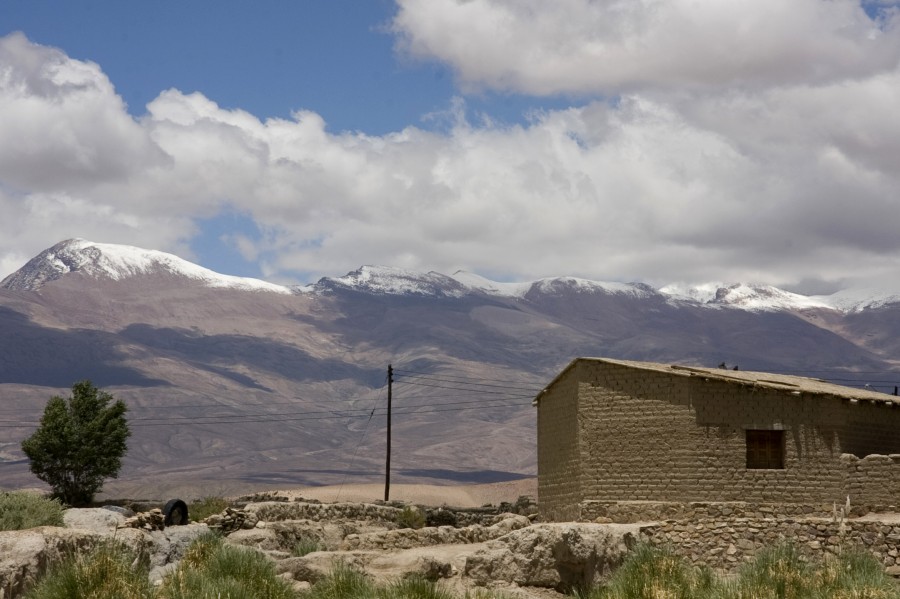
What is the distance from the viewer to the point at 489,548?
1003 inches

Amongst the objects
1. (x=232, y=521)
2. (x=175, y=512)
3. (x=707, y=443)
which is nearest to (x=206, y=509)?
(x=232, y=521)

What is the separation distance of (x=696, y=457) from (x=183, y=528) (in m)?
12.5

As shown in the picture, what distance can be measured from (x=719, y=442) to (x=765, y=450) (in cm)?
129

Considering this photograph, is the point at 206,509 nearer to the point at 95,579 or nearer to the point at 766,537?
the point at 766,537

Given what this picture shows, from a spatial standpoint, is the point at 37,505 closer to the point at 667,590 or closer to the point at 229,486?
the point at 667,590

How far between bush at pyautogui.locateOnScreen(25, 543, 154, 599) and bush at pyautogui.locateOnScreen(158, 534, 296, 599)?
22.0 inches

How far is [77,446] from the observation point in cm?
5125

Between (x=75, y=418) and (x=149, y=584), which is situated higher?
(x=75, y=418)

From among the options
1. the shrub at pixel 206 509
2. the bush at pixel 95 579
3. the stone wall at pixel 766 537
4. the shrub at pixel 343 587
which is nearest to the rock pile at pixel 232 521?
the shrub at pixel 206 509

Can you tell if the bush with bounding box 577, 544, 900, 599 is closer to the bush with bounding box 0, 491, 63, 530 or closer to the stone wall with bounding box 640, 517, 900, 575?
the stone wall with bounding box 640, 517, 900, 575

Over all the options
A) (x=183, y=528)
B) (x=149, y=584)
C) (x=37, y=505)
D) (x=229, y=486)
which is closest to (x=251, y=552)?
(x=149, y=584)

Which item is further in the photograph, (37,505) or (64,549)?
(37,505)

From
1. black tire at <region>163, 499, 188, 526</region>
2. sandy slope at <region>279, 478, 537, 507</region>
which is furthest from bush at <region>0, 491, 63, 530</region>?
sandy slope at <region>279, 478, 537, 507</region>

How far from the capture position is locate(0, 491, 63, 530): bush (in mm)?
25266
